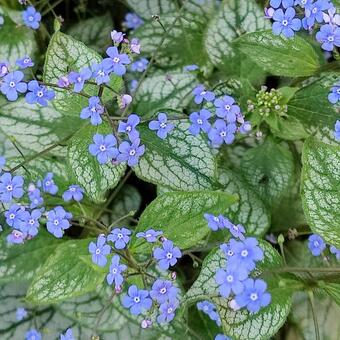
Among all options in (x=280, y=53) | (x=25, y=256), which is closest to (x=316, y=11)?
(x=280, y=53)

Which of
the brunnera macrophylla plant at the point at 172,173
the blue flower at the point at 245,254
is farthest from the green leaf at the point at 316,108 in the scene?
the blue flower at the point at 245,254

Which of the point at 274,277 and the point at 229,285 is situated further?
the point at 274,277

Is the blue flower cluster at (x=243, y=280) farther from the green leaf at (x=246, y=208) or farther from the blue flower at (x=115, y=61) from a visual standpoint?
the green leaf at (x=246, y=208)

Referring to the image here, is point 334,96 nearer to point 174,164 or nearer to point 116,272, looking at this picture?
point 174,164

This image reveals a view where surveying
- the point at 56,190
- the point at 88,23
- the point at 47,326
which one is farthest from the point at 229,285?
the point at 88,23

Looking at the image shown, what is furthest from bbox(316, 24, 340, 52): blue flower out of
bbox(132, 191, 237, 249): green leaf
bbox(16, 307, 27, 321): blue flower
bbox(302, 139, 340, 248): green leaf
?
bbox(16, 307, 27, 321): blue flower

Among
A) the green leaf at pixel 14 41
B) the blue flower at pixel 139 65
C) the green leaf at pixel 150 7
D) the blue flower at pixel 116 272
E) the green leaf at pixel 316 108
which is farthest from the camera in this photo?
the green leaf at pixel 150 7

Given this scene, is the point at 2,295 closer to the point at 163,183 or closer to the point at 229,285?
the point at 163,183

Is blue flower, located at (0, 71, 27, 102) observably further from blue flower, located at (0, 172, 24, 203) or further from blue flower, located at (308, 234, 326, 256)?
blue flower, located at (308, 234, 326, 256)
